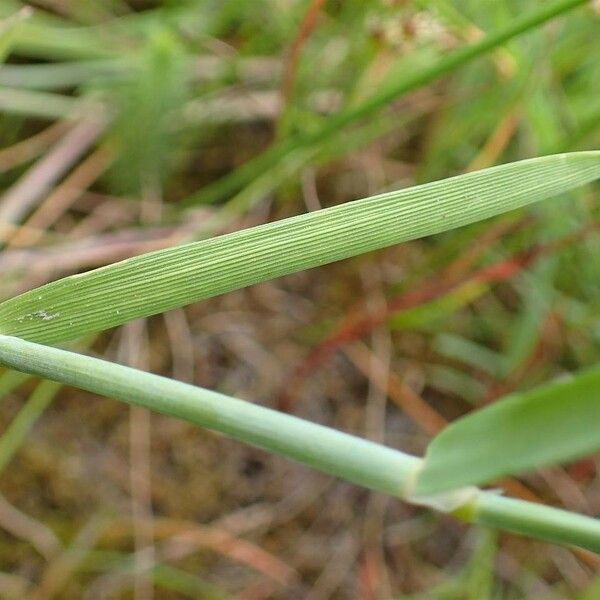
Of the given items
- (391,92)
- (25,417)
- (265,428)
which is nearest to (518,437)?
(265,428)

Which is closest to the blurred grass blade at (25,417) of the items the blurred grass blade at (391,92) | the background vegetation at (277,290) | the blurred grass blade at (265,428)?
the background vegetation at (277,290)

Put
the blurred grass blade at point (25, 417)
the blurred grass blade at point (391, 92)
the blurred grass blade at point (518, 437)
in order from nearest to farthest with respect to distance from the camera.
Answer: the blurred grass blade at point (518, 437) → the blurred grass blade at point (391, 92) → the blurred grass blade at point (25, 417)

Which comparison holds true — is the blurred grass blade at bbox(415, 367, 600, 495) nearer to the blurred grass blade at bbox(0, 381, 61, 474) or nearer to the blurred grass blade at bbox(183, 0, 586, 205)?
the blurred grass blade at bbox(183, 0, 586, 205)

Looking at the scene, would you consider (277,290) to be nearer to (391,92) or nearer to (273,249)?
(391,92)

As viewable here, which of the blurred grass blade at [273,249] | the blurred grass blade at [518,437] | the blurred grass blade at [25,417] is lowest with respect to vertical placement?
the blurred grass blade at [25,417]

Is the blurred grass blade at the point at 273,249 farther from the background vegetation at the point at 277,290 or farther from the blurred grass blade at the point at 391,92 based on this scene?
the background vegetation at the point at 277,290

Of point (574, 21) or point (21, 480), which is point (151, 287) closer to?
point (21, 480)

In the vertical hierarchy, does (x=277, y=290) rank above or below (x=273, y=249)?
below
